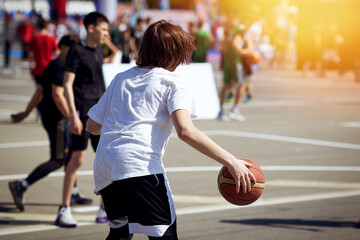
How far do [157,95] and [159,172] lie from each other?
44 cm

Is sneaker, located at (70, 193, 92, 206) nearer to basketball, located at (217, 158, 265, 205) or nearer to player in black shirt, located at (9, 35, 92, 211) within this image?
player in black shirt, located at (9, 35, 92, 211)

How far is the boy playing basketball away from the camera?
3.54 meters

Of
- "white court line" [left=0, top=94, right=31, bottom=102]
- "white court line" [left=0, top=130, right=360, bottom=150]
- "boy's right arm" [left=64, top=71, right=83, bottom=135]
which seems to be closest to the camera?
"boy's right arm" [left=64, top=71, right=83, bottom=135]

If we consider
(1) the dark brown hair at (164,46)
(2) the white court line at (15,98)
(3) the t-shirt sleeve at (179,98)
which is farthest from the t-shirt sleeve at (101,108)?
(2) the white court line at (15,98)

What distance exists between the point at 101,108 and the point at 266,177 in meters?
5.01

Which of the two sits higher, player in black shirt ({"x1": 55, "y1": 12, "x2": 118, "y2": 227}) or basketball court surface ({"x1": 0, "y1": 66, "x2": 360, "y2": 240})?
player in black shirt ({"x1": 55, "y1": 12, "x2": 118, "y2": 227})

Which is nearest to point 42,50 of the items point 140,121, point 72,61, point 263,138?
point 263,138

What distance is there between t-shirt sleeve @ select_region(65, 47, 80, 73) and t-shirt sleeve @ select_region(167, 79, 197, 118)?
2931 mm

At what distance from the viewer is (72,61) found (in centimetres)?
628

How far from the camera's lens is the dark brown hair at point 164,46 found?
11.6 ft

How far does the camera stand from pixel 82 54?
6.36 m

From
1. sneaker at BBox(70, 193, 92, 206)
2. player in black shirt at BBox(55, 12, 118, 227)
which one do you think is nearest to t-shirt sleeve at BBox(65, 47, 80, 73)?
player in black shirt at BBox(55, 12, 118, 227)

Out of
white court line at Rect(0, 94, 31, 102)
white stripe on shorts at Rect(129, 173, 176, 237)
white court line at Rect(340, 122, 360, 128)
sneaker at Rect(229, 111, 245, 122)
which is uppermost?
white stripe on shorts at Rect(129, 173, 176, 237)

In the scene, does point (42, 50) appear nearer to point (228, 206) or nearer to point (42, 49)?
point (42, 49)
